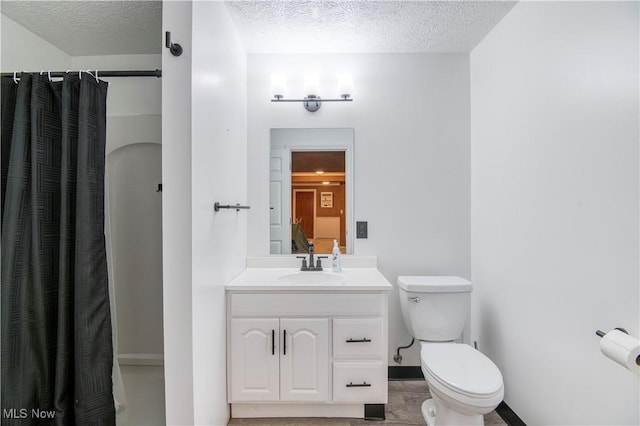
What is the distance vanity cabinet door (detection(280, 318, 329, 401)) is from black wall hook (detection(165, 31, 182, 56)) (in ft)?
4.65

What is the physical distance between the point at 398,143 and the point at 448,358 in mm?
1460

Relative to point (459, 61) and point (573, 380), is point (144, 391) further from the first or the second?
point (459, 61)

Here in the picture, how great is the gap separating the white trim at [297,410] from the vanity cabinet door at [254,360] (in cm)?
10

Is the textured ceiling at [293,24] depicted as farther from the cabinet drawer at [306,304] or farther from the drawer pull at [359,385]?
the drawer pull at [359,385]

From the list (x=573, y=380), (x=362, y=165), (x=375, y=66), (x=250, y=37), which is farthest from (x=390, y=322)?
(x=250, y=37)

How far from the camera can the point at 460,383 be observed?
133 cm

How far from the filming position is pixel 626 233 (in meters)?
1.08

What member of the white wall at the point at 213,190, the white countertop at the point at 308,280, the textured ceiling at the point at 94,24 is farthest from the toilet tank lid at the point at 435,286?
the textured ceiling at the point at 94,24

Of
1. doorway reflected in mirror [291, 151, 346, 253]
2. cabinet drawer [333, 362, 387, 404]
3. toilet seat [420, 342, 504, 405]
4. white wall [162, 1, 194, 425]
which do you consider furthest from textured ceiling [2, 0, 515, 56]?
cabinet drawer [333, 362, 387, 404]

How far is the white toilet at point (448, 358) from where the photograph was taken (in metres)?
1.30

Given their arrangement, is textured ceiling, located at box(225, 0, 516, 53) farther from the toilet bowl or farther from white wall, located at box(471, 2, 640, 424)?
the toilet bowl

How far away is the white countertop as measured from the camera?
1649 millimetres

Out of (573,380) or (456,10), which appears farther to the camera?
(456,10)

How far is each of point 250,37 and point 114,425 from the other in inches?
92.9
